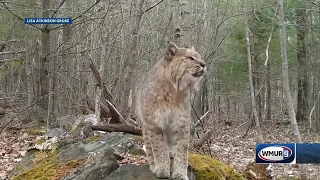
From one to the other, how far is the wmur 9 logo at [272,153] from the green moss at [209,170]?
51.2 inches

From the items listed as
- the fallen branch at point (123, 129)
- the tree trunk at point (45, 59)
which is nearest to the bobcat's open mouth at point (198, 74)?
the fallen branch at point (123, 129)

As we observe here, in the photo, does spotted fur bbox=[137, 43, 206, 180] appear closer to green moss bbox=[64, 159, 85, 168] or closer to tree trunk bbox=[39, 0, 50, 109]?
green moss bbox=[64, 159, 85, 168]

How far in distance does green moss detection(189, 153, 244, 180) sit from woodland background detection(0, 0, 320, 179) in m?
1.96

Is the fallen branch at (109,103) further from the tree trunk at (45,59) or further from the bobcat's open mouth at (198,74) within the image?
the bobcat's open mouth at (198,74)

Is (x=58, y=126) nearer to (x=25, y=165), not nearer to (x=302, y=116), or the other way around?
(x=25, y=165)

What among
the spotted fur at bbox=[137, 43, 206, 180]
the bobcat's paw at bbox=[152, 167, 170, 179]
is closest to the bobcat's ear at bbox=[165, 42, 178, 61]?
the spotted fur at bbox=[137, 43, 206, 180]

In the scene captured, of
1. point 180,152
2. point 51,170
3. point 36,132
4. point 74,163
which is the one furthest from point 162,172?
point 36,132

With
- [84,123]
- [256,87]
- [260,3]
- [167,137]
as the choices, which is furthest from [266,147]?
Answer: [256,87]

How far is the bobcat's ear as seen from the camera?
4.71m

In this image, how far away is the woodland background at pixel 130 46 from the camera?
10547 millimetres

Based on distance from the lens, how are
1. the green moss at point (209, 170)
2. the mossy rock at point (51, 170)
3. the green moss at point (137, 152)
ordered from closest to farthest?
1. the green moss at point (209, 170)
2. the mossy rock at point (51, 170)
3. the green moss at point (137, 152)

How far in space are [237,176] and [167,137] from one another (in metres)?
1.51

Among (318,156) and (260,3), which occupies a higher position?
(260,3)

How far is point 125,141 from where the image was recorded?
629cm
